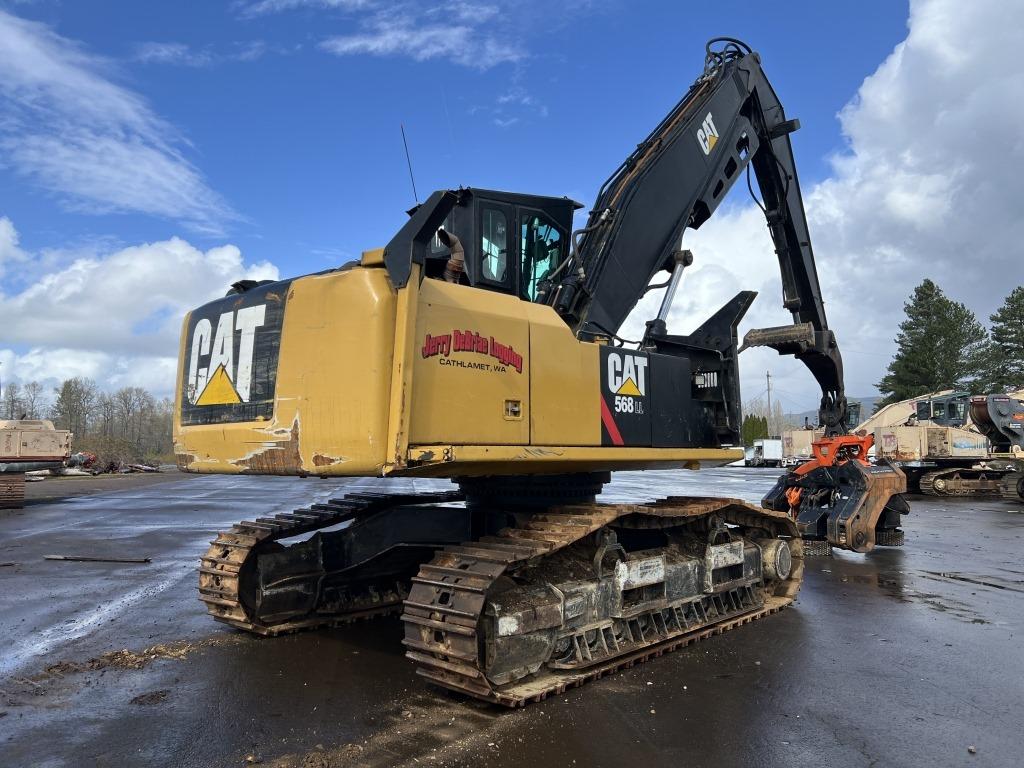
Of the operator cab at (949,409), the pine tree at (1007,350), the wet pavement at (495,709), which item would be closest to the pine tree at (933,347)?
the pine tree at (1007,350)

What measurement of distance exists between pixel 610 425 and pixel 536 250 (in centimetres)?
155

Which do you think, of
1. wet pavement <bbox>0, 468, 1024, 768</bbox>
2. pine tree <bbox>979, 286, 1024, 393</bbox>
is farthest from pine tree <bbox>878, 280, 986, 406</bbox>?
wet pavement <bbox>0, 468, 1024, 768</bbox>

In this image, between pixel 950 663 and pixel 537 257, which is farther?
pixel 537 257

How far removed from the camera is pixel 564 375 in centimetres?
504

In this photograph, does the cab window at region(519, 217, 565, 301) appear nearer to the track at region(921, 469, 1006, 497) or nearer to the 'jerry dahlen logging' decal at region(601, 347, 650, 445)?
the 'jerry dahlen logging' decal at region(601, 347, 650, 445)

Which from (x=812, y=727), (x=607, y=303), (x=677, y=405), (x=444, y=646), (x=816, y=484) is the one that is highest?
(x=607, y=303)

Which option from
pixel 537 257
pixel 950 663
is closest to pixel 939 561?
pixel 950 663

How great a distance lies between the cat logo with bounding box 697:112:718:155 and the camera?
7.53 m

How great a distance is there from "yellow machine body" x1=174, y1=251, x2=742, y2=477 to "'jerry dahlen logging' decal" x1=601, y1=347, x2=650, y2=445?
12 cm

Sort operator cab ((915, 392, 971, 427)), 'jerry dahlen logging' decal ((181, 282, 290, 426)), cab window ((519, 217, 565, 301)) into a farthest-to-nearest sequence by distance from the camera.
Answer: operator cab ((915, 392, 971, 427)) → cab window ((519, 217, 565, 301)) → 'jerry dahlen logging' decal ((181, 282, 290, 426))

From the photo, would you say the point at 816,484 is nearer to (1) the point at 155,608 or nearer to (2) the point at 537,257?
(2) the point at 537,257

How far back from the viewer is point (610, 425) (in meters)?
5.37

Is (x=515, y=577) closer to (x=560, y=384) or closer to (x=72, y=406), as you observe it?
(x=560, y=384)

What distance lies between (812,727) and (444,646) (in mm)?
2191
